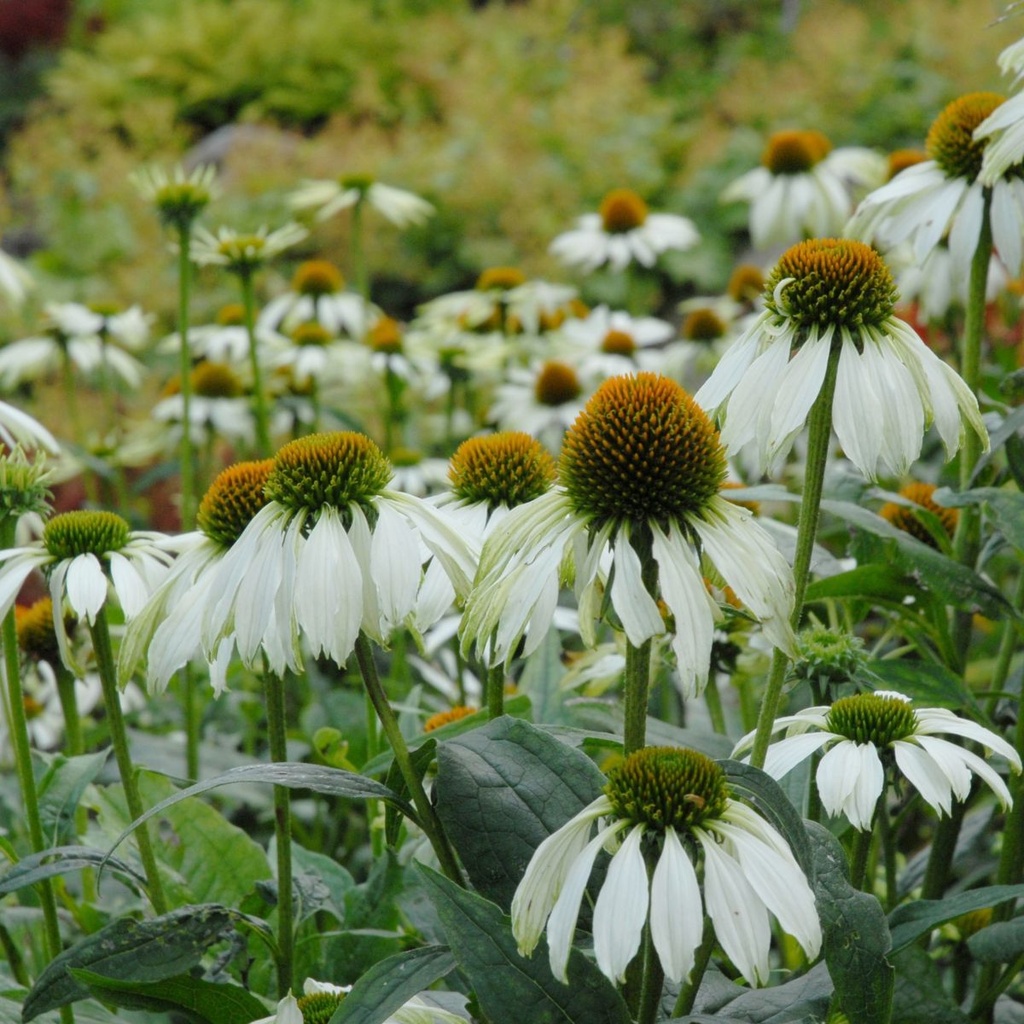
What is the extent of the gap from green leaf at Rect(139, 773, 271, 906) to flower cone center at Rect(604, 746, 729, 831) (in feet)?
2.04

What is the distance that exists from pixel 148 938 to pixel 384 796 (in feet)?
0.77

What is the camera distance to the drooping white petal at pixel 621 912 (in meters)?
0.67

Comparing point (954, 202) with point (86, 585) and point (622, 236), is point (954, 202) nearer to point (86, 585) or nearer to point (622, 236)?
point (86, 585)

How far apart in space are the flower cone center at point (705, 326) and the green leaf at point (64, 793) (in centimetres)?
189

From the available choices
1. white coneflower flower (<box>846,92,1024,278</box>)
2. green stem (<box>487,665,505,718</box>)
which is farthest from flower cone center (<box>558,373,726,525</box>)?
white coneflower flower (<box>846,92,1024,278</box>)

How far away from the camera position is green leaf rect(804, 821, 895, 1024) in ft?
2.62

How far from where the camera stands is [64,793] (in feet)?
3.82

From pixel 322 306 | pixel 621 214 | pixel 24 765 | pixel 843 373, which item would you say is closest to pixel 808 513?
pixel 843 373

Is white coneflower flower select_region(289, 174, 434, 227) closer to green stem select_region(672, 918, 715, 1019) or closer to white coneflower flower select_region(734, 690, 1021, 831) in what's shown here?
white coneflower flower select_region(734, 690, 1021, 831)

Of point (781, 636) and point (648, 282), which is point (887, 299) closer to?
point (781, 636)

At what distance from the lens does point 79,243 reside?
5457mm

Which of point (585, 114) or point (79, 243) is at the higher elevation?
point (585, 114)

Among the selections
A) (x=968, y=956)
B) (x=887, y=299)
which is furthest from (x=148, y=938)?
(x=968, y=956)

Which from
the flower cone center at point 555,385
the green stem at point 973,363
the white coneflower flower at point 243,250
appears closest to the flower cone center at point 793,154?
the flower cone center at point 555,385
